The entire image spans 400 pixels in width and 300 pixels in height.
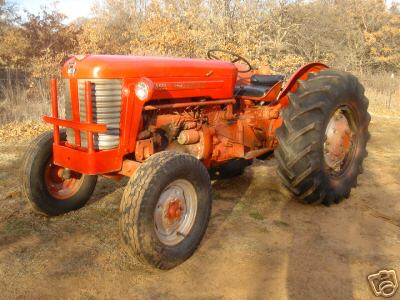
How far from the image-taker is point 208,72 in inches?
142

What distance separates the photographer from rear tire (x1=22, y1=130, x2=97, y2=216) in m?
3.53

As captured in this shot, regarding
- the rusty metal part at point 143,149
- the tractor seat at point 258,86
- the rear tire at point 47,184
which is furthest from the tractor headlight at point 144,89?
the tractor seat at point 258,86

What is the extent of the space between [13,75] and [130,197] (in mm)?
12667

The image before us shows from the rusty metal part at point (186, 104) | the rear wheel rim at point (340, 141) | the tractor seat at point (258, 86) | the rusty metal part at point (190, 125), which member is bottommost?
the rear wheel rim at point (340, 141)

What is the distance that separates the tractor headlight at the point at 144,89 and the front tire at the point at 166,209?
0.44 metres

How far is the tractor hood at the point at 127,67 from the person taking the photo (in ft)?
9.47

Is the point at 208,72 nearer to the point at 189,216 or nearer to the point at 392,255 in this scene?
the point at 189,216

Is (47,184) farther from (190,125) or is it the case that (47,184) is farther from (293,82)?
(293,82)

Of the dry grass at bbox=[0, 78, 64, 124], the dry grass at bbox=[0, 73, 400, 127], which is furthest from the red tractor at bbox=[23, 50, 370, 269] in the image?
the dry grass at bbox=[0, 78, 64, 124]

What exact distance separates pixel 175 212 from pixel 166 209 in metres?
0.09

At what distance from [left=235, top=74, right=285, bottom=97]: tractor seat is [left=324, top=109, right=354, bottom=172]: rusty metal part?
76cm

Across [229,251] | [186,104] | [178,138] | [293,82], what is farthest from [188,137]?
[293,82]

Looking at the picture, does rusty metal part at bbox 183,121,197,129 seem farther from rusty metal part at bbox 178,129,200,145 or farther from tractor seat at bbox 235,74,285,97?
tractor seat at bbox 235,74,285,97

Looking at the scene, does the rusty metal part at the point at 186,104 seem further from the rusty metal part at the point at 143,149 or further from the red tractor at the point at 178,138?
the rusty metal part at the point at 143,149
